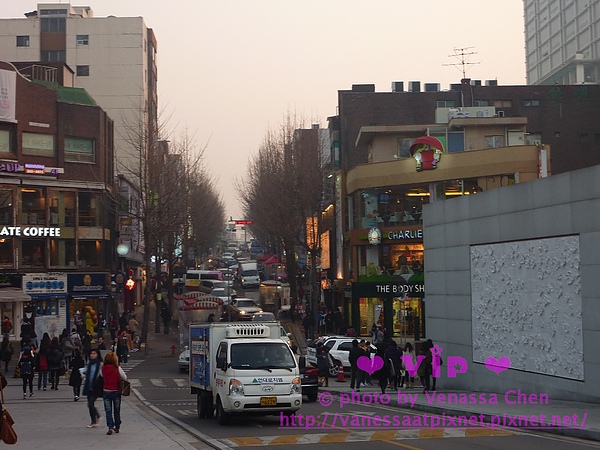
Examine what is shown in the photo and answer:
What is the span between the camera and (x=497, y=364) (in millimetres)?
26000

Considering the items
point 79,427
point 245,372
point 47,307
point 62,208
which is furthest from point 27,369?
Answer: point 62,208

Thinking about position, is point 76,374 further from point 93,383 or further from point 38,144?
point 38,144

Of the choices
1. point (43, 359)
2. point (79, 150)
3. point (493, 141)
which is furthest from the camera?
point (493, 141)

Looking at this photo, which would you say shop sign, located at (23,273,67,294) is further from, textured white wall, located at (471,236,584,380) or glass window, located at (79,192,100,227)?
textured white wall, located at (471,236,584,380)

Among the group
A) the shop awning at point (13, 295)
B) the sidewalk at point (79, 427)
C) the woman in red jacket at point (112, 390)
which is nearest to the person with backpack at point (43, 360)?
Result: the sidewalk at point (79, 427)

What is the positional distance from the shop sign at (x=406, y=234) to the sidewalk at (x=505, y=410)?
24496mm

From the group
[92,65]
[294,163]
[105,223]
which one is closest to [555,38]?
[92,65]

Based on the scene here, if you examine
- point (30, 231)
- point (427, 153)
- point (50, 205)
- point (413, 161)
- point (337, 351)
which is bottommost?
point (337, 351)

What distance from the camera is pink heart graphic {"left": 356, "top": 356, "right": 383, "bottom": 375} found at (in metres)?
28.7

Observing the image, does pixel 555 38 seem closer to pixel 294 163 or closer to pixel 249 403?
pixel 294 163

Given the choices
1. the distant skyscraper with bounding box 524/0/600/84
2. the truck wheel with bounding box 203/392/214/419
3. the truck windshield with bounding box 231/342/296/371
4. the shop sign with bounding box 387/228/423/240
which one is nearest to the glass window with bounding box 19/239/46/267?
the shop sign with bounding box 387/228/423/240

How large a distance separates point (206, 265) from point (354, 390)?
112449 mm

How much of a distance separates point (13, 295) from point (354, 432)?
37179 millimetres

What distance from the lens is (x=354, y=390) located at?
2922 cm
